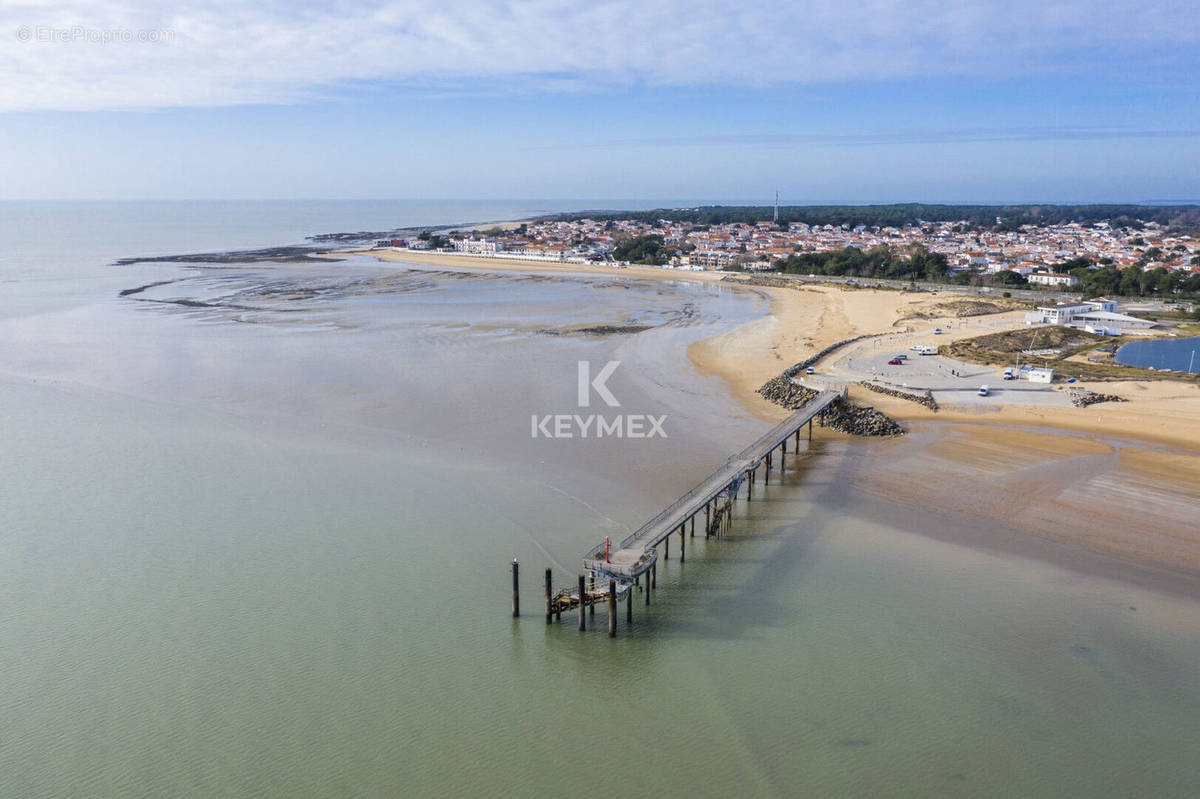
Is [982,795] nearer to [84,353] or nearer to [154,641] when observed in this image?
[154,641]

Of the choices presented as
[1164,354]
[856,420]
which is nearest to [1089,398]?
[856,420]

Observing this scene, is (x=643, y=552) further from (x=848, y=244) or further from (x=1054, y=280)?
(x=848, y=244)

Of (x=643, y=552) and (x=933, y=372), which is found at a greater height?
(x=933, y=372)

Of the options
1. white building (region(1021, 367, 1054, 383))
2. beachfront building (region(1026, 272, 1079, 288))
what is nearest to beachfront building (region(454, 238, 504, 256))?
beachfront building (region(1026, 272, 1079, 288))

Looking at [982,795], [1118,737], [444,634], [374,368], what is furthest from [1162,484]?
[374,368]

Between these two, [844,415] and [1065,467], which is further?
[844,415]

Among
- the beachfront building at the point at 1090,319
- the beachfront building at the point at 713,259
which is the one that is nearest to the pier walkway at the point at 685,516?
the beachfront building at the point at 1090,319

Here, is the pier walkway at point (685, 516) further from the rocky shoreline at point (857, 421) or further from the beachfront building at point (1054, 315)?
the beachfront building at point (1054, 315)
